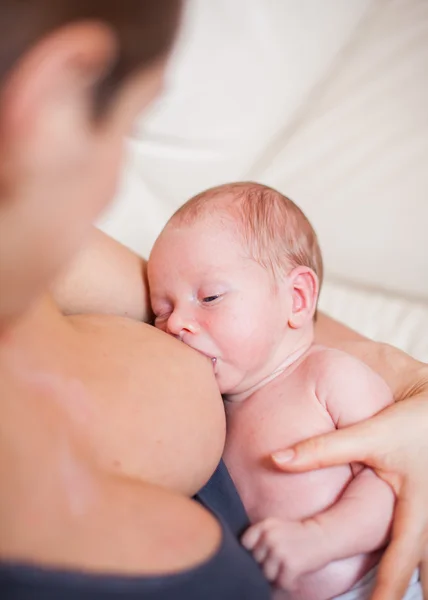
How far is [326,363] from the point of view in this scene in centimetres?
96

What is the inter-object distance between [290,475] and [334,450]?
0.09 metres

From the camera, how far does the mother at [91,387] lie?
17.4 inches

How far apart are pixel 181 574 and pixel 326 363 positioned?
419 millimetres

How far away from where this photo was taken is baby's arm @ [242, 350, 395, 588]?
2.58 feet

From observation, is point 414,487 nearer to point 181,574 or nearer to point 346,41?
point 181,574

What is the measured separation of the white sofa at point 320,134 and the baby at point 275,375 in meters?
0.45

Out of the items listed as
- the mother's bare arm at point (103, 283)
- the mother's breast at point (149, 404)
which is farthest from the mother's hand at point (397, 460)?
the mother's bare arm at point (103, 283)

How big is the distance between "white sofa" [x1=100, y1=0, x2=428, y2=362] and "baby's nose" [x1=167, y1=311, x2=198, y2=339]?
549 mm

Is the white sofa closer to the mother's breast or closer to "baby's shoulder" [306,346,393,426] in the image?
"baby's shoulder" [306,346,393,426]

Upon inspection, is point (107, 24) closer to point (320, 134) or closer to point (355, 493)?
point (355, 493)

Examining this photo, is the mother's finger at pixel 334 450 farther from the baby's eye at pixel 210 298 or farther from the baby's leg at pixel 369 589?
the baby's eye at pixel 210 298

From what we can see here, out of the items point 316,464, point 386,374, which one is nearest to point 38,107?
point 316,464

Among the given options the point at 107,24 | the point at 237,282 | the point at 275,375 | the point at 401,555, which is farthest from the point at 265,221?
the point at 107,24

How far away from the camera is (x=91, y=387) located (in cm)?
74
